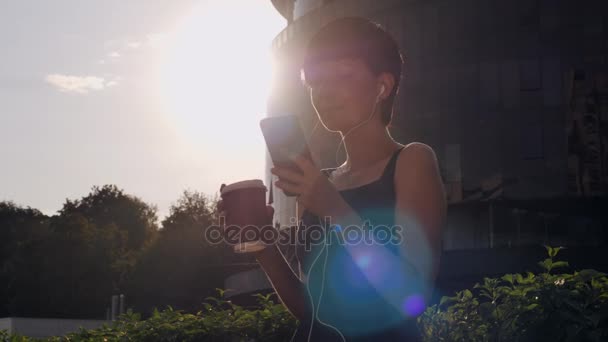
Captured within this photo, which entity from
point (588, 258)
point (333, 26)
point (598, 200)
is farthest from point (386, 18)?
point (333, 26)

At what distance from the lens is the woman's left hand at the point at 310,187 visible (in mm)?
3041

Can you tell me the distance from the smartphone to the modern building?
129 feet

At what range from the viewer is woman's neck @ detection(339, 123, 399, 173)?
354cm

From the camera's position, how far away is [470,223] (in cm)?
4462

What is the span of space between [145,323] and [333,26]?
5.83 m

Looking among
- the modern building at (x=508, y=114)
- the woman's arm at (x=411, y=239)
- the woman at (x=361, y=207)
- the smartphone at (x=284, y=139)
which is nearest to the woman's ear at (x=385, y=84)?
the woman at (x=361, y=207)

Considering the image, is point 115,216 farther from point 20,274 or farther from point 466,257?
point 466,257

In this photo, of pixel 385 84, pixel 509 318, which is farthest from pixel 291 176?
pixel 509 318

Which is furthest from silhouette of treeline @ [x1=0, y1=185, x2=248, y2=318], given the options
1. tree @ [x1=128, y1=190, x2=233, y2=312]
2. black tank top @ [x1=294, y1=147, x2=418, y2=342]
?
black tank top @ [x1=294, y1=147, x2=418, y2=342]

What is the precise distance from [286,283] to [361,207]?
54 centimetres

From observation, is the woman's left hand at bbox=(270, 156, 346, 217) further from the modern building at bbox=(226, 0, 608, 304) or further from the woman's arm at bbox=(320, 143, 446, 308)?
the modern building at bbox=(226, 0, 608, 304)

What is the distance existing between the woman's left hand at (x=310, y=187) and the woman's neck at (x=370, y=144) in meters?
0.50

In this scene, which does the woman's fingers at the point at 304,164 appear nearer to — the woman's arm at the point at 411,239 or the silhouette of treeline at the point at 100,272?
the woman's arm at the point at 411,239

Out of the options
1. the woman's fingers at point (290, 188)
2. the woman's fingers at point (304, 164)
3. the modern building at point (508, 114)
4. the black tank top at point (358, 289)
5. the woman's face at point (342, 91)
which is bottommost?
the black tank top at point (358, 289)
